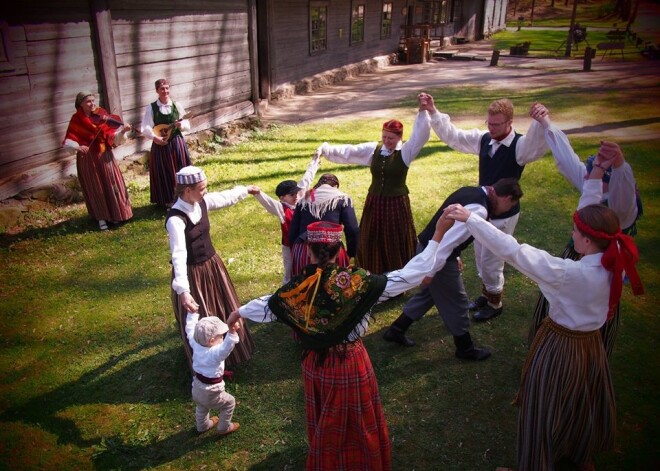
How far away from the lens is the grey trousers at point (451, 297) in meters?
3.89

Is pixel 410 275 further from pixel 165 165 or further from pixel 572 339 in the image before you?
pixel 165 165

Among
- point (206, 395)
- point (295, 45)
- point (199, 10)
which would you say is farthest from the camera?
point (295, 45)

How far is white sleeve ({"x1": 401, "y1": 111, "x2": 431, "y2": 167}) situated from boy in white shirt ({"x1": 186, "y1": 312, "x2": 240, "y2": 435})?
2397mm

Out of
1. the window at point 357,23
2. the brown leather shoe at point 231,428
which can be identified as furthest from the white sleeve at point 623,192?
the window at point 357,23

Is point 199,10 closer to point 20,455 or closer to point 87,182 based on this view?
point 87,182

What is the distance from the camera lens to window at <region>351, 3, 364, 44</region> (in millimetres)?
17986

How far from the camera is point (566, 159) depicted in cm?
387

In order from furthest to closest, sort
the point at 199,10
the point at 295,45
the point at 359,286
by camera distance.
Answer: the point at 295,45, the point at 199,10, the point at 359,286

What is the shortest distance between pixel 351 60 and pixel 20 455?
57.1ft

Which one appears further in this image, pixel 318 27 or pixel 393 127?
pixel 318 27

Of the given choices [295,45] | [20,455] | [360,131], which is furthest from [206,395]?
[295,45]

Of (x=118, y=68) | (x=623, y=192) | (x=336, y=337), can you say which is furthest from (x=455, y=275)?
(x=118, y=68)

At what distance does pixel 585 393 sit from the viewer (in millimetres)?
2871

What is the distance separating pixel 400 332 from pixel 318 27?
13934mm
